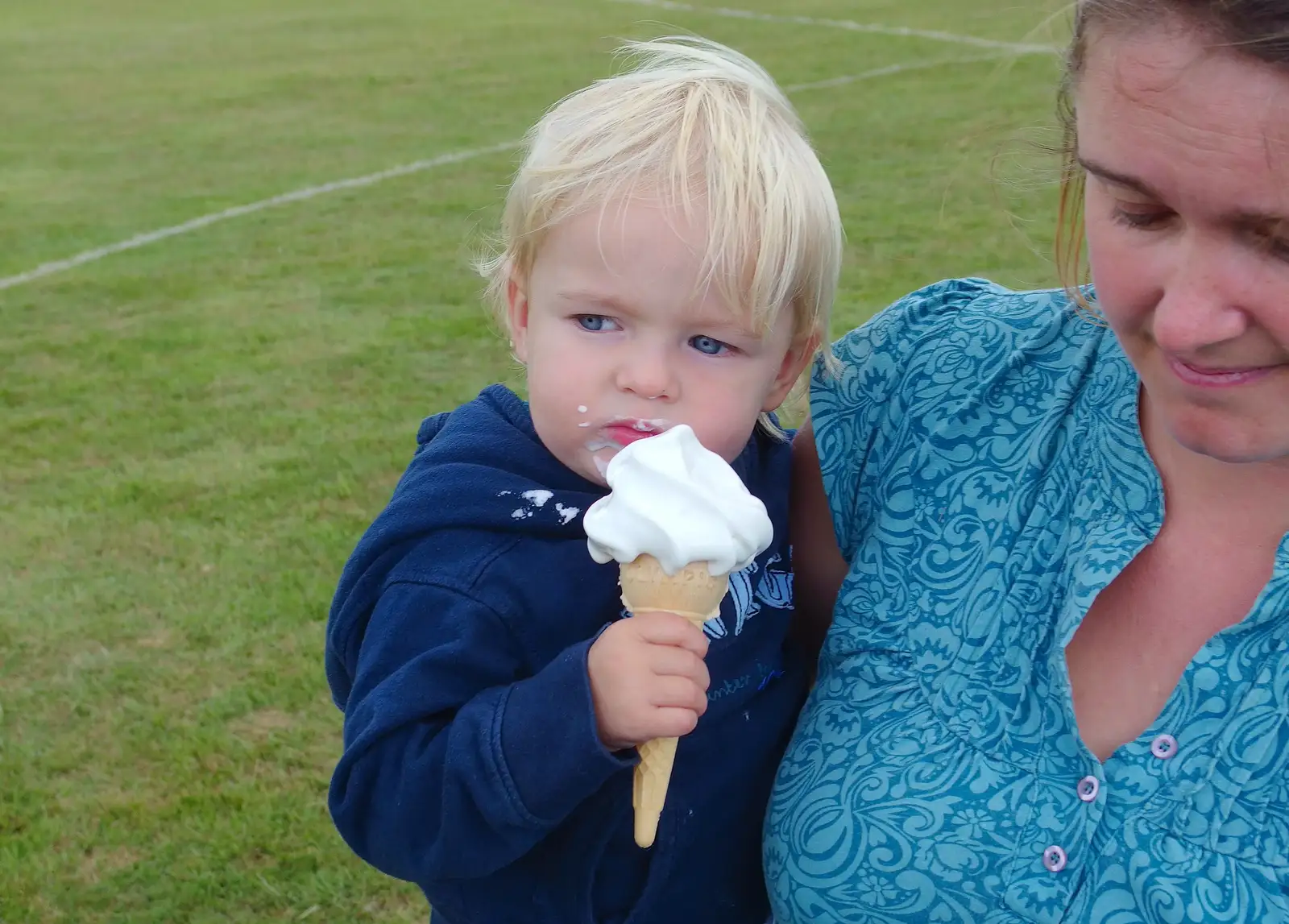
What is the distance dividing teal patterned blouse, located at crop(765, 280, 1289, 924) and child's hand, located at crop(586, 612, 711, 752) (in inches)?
10.9

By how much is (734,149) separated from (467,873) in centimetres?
102

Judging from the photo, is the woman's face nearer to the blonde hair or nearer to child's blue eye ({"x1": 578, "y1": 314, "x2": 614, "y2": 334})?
the blonde hair

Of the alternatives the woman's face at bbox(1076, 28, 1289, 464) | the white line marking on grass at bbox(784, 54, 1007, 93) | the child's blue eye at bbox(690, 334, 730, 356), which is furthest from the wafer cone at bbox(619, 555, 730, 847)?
the white line marking on grass at bbox(784, 54, 1007, 93)

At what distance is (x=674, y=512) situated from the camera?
1.73 metres

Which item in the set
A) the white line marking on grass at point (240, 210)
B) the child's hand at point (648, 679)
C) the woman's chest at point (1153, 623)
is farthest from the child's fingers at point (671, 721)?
the white line marking on grass at point (240, 210)

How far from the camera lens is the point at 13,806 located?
148 inches

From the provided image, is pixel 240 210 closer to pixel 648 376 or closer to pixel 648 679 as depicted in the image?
pixel 648 376

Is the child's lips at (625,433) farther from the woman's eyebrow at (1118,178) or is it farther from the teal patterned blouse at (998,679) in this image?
the woman's eyebrow at (1118,178)

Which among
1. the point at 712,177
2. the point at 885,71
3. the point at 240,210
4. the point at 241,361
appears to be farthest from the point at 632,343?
the point at 885,71

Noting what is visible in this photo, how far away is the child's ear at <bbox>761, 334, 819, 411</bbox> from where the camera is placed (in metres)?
2.12

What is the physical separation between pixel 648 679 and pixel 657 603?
0.32 ft

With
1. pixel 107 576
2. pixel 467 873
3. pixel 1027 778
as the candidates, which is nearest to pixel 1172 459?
pixel 1027 778

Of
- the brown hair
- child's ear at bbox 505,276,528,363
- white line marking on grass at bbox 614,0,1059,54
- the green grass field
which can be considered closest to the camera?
the brown hair

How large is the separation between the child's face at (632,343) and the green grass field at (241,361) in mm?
558
